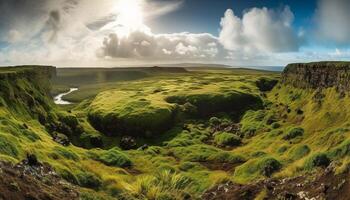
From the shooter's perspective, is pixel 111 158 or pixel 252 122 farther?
pixel 252 122

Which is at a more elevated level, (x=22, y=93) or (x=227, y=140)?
(x=22, y=93)

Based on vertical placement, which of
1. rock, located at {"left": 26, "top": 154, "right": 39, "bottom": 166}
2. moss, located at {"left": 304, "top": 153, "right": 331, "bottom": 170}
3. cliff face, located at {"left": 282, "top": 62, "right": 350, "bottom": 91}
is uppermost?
cliff face, located at {"left": 282, "top": 62, "right": 350, "bottom": 91}

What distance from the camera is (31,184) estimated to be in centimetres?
3081

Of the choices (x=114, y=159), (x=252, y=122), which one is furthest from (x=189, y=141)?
(x=114, y=159)

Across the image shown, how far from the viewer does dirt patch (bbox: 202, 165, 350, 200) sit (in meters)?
35.2

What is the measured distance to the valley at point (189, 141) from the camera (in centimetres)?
4059

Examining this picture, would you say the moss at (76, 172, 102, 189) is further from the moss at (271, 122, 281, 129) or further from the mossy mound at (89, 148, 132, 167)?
the moss at (271, 122, 281, 129)

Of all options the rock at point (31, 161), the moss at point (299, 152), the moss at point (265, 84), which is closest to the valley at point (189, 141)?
the rock at point (31, 161)

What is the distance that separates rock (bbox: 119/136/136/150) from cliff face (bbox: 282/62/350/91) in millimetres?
50516

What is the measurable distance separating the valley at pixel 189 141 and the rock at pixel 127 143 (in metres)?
0.26

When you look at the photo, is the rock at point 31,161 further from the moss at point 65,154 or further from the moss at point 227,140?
the moss at point 227,140

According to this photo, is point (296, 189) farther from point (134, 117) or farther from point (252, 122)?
point (134, 117)

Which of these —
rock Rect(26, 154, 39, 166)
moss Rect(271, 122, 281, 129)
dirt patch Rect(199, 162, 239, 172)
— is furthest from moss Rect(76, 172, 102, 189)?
moss Rect(271, 122, 281, 129)

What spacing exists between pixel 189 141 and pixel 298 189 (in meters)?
62.8
